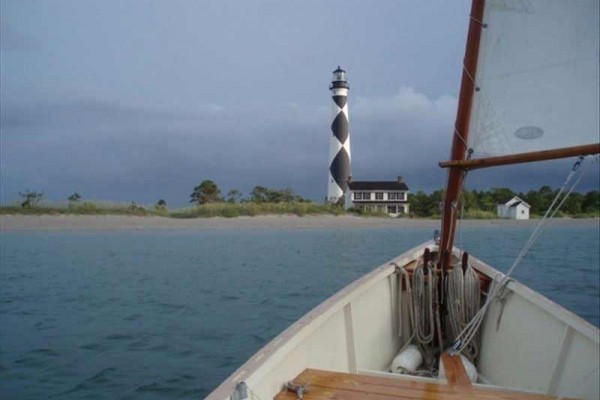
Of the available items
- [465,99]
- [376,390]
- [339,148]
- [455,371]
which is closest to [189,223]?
[339,148]

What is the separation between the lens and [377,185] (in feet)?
185

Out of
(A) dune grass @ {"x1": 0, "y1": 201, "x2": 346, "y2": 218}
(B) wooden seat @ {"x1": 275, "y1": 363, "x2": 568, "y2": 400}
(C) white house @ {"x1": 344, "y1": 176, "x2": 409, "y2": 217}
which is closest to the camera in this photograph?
(B) wooden seat @ {"x1": 275, "y1": 363, "x2": 568, "y2": 400}

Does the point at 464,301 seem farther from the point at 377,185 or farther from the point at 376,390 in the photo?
the point at 377,185

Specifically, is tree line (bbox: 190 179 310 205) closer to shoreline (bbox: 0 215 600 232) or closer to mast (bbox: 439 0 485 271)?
shoreline (bbox: 0 215 600 232)

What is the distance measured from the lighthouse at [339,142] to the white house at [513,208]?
72.3 ft

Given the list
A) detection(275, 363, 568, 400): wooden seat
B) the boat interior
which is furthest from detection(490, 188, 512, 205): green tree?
detection(275, 363, 568, 400): wooden seat

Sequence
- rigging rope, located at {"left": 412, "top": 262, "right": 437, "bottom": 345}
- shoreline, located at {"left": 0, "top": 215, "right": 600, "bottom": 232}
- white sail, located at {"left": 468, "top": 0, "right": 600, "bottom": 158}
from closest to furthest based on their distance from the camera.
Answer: white sail, located at {"left": 468, "top": 0, "right": 600, "bottom": 158} → rigging rope, located at {"left": 412, "top": 262, "right": 437, "bottom": 345} → shoreline, located at {"left": 0, "top": 215, "right": 600, "bottom": 232}

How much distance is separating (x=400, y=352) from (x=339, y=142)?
4761 centimetres

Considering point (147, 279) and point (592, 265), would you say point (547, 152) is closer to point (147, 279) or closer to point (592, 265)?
point (147, 279)

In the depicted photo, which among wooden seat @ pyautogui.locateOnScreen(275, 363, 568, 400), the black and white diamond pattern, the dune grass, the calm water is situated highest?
the black and white diamond pattern

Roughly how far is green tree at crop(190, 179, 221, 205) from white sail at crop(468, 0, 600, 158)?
4903 centimetres

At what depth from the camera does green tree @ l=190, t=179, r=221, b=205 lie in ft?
172

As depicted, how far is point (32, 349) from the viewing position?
823cm

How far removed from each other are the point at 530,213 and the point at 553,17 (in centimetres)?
6855
